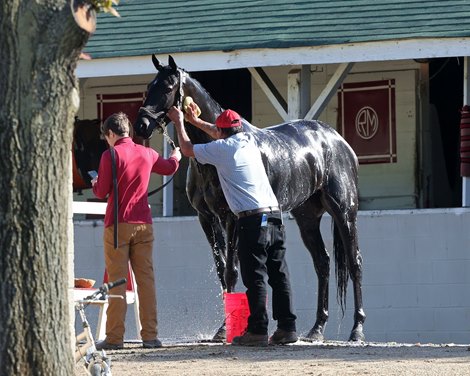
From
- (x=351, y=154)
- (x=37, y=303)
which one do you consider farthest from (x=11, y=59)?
(x=351, y=154)

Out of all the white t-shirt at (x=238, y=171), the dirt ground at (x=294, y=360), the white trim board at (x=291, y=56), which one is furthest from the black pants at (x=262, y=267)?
the white trim board at (x=291, y=56)

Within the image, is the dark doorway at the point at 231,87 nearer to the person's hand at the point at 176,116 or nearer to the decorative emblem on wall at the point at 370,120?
the decorative emblem on wall at the point at 370,120

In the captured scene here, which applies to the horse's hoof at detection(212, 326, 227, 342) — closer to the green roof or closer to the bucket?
the bucket

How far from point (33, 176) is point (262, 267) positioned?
4361mm

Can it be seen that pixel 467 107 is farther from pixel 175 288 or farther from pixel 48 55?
pixel 48 55

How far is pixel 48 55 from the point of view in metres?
6.71

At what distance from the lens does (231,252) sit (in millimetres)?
11711

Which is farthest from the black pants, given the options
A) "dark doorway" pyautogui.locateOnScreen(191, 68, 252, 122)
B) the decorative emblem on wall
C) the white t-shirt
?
"dark doorway" pyautogui.locateOnScreen(191, 68, 252, 122)

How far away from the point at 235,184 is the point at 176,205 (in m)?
8.41

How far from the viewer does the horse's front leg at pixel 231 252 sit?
11.7 m

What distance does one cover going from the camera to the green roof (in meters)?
15.8

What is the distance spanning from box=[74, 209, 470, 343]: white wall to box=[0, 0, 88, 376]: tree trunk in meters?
8.73

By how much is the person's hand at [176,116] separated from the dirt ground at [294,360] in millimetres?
1702

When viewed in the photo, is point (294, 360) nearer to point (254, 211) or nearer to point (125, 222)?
point (254, 211)
